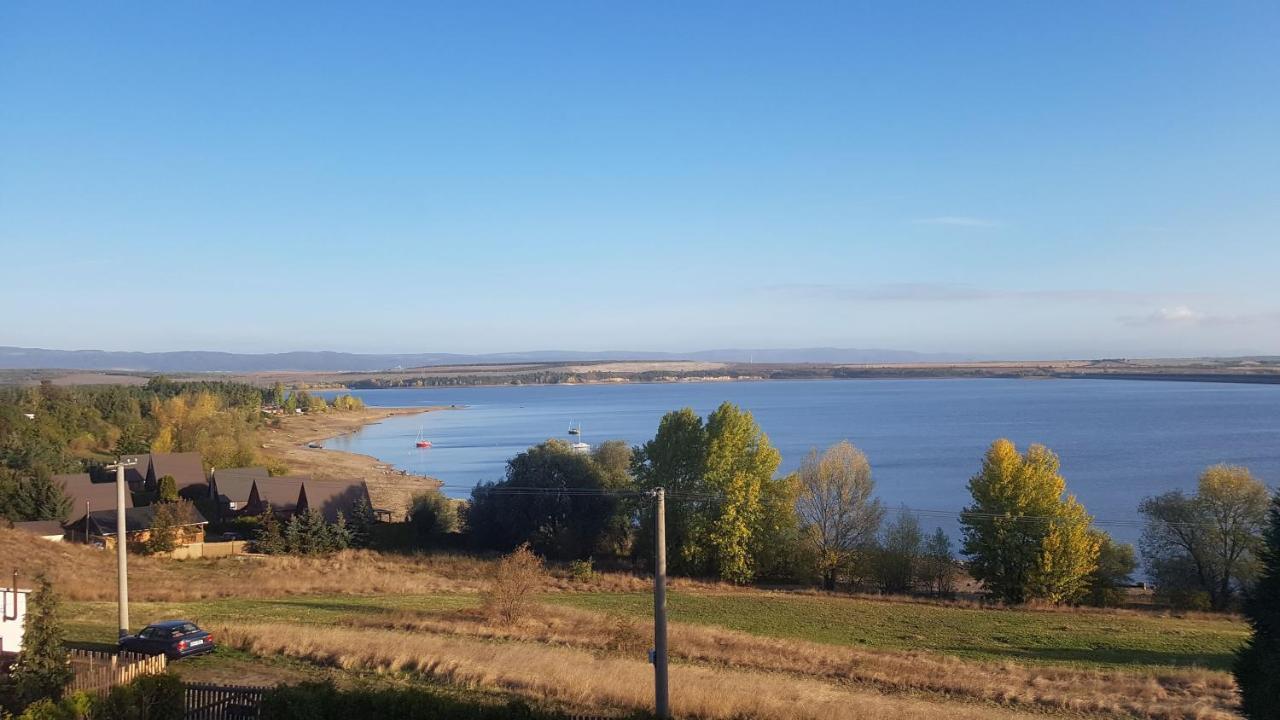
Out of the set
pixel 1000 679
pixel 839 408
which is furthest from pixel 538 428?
pixel 1000 679

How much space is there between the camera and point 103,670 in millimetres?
12758

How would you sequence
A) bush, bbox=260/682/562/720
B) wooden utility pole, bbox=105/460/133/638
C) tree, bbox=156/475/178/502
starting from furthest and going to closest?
tree, bbox=156/475/178/502
wooden utility pole, bbox=105/460/133/638
bush, bbox=260/682/562/720

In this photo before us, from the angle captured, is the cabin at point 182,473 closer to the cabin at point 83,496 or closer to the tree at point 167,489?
the tree at point 167,489

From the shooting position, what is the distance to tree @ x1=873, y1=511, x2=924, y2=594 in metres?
37.3

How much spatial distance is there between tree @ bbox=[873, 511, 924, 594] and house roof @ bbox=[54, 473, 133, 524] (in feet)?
120

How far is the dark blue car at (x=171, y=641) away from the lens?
51.1 ft

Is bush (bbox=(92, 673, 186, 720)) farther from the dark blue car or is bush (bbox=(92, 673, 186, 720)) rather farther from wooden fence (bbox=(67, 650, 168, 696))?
the dark blue car

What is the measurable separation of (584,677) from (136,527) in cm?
3298

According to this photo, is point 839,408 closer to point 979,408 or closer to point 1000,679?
point 979,408

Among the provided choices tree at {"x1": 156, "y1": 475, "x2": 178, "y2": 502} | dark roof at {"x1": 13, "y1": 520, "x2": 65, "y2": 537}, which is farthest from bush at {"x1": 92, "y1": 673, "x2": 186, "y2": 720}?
tree at {"x1": 156, "y1": 475, "x2": 178, "y2": 502}

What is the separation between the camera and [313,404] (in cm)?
15425

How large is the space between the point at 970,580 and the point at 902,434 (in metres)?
64.7

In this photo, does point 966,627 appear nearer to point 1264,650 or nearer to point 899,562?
point 899,562

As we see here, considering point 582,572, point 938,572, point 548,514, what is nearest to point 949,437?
point 938,572
